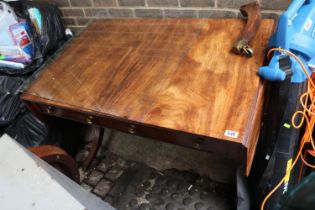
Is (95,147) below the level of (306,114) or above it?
below

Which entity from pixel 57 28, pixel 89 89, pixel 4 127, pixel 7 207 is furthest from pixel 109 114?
pixel 57 28

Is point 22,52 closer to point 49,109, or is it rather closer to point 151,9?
point 49,109

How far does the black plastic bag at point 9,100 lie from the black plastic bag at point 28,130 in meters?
0.03

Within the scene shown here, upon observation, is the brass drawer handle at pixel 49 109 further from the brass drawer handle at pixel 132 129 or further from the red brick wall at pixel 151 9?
the red brick wall at pixel 151 9

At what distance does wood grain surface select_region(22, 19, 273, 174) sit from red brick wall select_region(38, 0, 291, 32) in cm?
11

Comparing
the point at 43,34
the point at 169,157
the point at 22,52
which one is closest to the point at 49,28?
the point at 43,34

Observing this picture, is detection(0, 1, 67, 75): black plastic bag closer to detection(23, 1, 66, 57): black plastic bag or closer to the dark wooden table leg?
detection(23, 1, 66, 57): black plastic bag

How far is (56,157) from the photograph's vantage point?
3.14 ft

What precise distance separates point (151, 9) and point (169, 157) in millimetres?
763

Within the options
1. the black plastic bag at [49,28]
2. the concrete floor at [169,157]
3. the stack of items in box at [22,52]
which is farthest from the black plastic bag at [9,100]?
the concrete floor at [169,157]

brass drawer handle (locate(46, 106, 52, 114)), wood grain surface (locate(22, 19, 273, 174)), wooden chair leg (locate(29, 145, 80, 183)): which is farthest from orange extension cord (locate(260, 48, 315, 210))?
brass drawer handle (locate(46, 106, 52, 114))

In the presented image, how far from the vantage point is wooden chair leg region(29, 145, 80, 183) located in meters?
0.93

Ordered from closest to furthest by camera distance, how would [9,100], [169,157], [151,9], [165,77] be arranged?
[165,77], [9,100], [151,9], [169,157]

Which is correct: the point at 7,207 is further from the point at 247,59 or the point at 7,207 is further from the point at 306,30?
the point at 306,30
